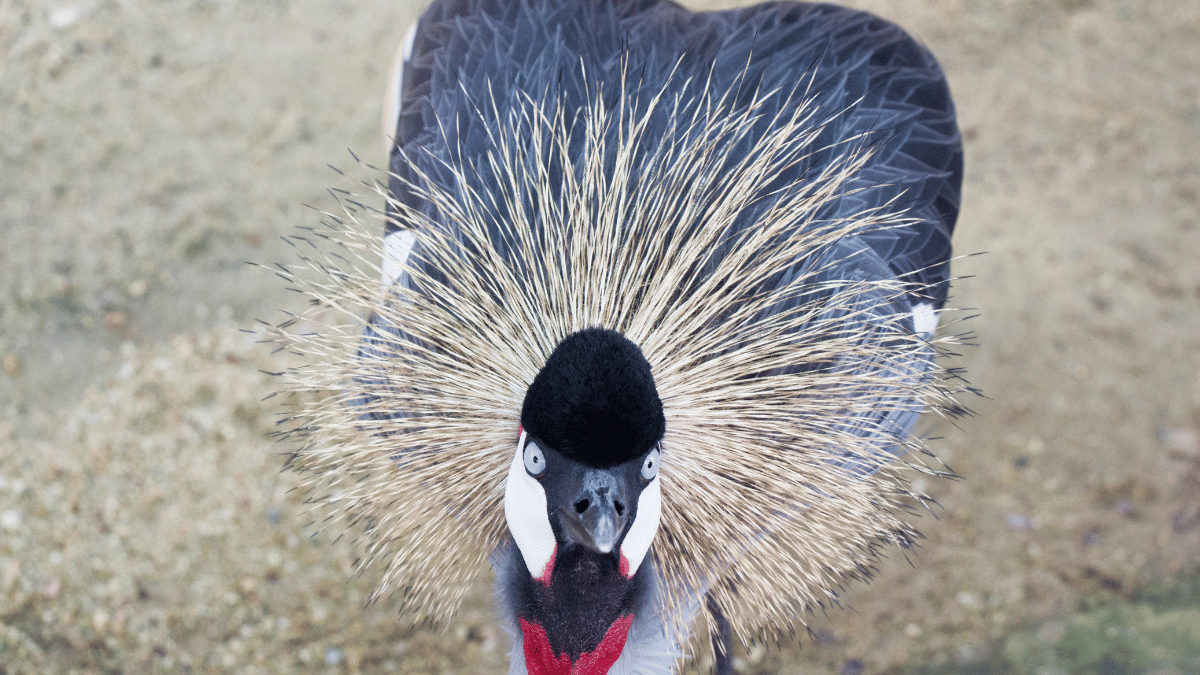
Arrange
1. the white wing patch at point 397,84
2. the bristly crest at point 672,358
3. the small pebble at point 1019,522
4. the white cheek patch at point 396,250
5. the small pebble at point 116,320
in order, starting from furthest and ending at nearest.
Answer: the small pebble at point 116,320 < the small pebble at point 1019,522 < the white wing patch at point 397,84 < the white cheek patch at point 396,250 < the bristly crest at point 672,358

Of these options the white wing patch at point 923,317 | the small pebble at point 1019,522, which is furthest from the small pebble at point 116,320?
the small pebble at point 1019,522

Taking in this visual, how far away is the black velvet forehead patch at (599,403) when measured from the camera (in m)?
0.84

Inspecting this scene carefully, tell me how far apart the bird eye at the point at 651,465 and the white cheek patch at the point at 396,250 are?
49cm

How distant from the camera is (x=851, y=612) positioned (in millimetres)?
1834

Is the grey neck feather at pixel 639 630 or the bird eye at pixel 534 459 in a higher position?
the bird eye at pixel 534 459

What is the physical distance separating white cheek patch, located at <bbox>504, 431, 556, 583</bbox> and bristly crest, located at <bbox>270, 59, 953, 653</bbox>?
9 cm

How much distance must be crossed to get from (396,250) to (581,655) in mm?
637

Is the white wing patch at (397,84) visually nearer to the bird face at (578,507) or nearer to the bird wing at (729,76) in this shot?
the bird wing at (729,76)

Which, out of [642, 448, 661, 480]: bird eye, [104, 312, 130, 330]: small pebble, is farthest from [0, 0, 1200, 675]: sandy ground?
[642, 448, 661, 480]: bird eye

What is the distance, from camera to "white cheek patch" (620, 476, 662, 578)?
0.95 meters

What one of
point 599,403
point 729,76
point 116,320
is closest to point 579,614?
point 599,403

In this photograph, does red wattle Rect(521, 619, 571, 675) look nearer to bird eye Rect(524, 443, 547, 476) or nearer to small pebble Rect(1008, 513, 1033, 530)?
bird eye Rect(524, 443, 547, 476)

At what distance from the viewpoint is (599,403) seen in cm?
84

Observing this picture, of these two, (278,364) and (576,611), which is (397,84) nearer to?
(278,364)
